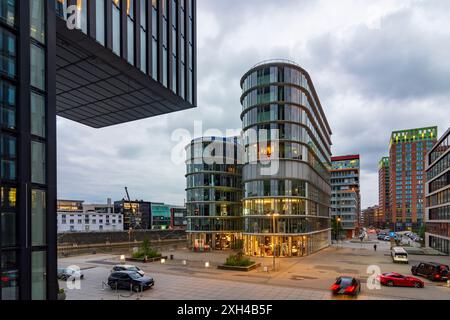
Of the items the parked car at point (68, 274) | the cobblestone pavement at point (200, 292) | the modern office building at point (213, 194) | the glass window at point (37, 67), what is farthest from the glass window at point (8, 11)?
the modern office building at point (213, 194)

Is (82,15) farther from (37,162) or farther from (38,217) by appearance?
(38,217)

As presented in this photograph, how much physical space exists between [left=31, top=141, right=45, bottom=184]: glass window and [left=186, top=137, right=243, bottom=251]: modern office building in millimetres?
49084

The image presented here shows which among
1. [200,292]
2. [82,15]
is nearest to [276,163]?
[200,292]

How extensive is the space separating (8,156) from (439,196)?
7086cm

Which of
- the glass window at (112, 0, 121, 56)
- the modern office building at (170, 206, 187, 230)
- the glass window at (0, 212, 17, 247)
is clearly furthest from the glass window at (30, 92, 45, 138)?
the modern office building at (170, 206, 187, 230)

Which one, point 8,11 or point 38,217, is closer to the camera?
point 8,11

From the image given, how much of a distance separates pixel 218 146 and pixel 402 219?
175 metres

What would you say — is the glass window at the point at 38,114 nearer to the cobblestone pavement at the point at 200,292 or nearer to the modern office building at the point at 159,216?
the cobblestone pavement at the point at 200,292

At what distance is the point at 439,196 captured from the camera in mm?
62438

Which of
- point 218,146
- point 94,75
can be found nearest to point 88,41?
point 94,75

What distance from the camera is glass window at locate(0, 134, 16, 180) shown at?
38.2 feet

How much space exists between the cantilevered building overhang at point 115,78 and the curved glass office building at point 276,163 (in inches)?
936

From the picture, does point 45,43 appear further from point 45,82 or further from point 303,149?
point 303,149

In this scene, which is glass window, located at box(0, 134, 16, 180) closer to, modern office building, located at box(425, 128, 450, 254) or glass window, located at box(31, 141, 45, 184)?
glass window, located at box(31, 141, 45, 184)
